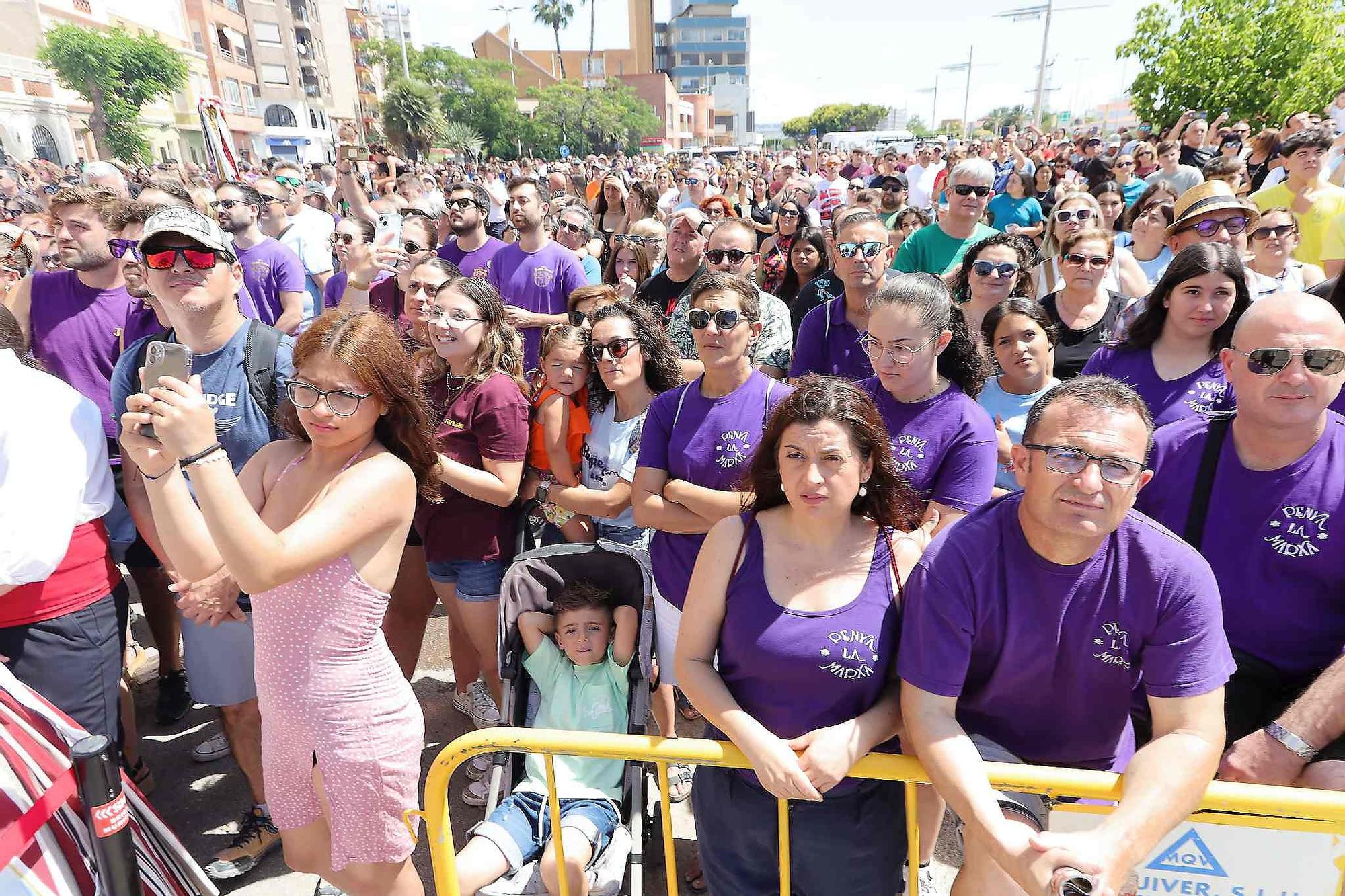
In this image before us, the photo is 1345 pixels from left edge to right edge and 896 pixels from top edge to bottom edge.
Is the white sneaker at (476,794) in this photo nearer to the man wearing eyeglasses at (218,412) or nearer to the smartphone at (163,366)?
the man wearing eyeglasses at (218,412)

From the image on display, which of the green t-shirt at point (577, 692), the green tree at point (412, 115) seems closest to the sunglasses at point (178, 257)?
the green t-shirt at point (577, 692)

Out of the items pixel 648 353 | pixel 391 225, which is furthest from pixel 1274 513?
pixel 391 225

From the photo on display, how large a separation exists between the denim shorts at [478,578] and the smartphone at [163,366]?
1611 millimetres

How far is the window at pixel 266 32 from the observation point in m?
61.7

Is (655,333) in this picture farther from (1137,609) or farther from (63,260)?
(63,260)

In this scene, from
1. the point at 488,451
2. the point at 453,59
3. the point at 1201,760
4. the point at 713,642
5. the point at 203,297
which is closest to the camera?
the point at 1201,760

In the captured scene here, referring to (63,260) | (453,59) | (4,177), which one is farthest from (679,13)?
(63,260)

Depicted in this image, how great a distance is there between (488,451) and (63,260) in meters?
2.74

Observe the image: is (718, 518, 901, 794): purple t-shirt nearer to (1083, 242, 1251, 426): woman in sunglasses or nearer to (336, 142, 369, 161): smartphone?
(1083, 242, 1251, 426): woman in sunglasses

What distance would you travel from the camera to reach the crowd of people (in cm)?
173

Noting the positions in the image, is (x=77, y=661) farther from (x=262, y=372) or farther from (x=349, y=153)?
(x=349, y=153)

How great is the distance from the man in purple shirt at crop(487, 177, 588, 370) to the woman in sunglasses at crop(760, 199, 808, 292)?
6.19 feet

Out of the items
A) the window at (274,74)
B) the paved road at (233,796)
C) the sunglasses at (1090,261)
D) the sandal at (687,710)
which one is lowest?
the sandal at (687,710)

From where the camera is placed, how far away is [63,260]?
3842 mm
